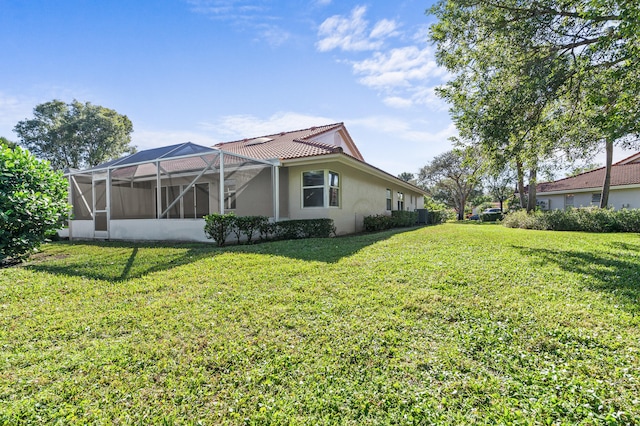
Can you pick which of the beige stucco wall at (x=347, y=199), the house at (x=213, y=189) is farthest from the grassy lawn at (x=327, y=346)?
the beige stucco wall at (x=347, y=199)

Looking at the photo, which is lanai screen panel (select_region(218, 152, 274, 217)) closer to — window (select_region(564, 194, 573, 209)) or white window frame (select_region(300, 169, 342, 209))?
white window frame (select_region(300, 169, 342, 209))

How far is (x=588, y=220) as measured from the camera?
43.4 ft

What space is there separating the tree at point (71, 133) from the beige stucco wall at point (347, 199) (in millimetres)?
27676

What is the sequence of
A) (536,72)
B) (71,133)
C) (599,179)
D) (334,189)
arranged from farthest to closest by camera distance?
1. (71,133)
2. (599,179)
3. (334,189)
4. (536,72)

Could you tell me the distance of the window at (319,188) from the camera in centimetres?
1130

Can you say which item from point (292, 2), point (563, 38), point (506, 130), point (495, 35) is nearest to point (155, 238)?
point (292, 2)

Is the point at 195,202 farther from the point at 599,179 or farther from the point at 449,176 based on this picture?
the point at 449,176

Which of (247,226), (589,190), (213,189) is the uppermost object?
(589,190)

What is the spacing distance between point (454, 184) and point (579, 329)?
131 ft

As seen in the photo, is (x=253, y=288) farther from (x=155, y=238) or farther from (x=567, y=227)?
(x=567, y=227)

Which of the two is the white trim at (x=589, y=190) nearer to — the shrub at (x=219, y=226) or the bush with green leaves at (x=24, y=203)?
the shrub at (x=219, y=226)

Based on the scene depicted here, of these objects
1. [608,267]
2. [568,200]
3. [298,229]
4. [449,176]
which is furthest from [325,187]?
[449,176]

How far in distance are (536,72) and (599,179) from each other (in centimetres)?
2352

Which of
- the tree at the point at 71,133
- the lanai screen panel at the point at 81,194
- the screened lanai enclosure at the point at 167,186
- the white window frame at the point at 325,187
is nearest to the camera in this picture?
the screened lanai enclosure at the point at 167,186
